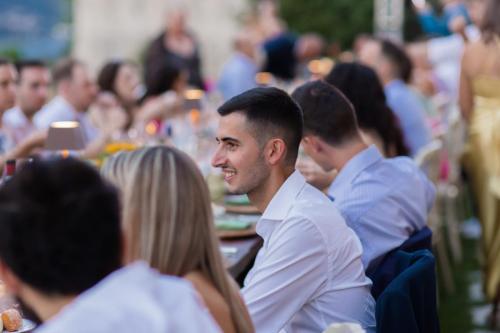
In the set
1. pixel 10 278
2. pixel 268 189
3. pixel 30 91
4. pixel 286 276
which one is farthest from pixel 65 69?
pixel 10 278

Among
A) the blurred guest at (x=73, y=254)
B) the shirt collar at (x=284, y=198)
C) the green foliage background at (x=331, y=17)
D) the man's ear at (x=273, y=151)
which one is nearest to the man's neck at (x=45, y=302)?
the blurred guest at (x=73, y=254)

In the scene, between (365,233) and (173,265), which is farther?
(365,233)

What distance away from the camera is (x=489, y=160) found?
5234 millimetres

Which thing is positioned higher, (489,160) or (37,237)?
(37,237)

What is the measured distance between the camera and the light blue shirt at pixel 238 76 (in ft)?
30.7

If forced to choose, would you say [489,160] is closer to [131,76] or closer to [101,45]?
[131,76]

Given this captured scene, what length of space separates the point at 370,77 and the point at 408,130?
196cm

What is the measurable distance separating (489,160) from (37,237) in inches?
166

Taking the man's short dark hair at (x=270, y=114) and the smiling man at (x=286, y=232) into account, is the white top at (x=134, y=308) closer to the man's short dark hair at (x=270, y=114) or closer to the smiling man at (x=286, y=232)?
the smiling man at (x=286, y=232)

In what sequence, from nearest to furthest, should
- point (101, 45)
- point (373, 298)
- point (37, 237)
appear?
point (37, 237) → point (373, 298) → point (101, 45)

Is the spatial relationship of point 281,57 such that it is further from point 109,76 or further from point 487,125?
point 487,125

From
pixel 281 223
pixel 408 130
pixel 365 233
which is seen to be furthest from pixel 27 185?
pixel 408 130

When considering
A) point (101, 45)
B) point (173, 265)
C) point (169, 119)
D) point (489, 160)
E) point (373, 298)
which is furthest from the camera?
point (101, 45)

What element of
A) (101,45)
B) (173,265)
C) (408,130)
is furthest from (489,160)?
(101,45)
